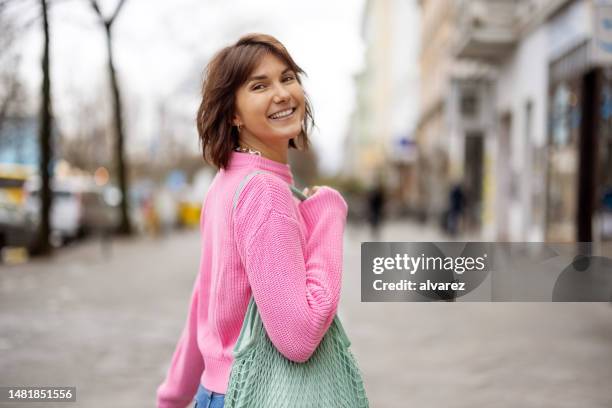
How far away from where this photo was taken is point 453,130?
2345 centimetres

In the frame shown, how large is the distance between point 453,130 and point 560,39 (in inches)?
348

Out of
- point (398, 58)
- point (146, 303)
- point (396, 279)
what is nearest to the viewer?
point (396, 279)

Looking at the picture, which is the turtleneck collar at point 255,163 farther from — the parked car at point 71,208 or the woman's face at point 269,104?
the parked car at point 71,208

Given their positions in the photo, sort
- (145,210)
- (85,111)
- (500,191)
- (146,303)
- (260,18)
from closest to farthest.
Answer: (146,303) < (500,191) < (260,18) < (145,210) < (85,111)

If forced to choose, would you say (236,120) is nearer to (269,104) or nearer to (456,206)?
(269,104)

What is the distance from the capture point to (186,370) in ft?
7.25

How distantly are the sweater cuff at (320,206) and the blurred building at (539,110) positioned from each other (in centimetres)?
643

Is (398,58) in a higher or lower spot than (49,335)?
higher

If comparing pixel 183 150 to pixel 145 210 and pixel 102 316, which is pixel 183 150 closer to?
pixel 145 210

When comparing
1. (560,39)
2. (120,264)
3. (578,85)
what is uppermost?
(560,39)

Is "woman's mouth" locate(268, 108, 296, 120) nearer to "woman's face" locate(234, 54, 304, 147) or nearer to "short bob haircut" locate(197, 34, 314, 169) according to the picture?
"woman's face" locate(234, 54, 304, 147)

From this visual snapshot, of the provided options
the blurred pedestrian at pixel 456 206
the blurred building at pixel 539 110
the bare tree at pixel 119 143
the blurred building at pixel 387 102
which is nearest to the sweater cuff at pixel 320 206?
the blurred building at pixel 539 110

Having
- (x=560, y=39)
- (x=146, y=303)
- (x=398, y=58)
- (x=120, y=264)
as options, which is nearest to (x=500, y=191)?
(x=560, y=39)

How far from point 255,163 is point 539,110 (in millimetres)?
15272
